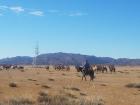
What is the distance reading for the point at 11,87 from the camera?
32.2m

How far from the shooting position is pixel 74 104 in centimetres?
1939

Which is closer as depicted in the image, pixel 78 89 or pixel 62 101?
pixel 62 101

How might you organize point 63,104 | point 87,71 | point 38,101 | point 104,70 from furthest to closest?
point 104,70, point 87,71, point 38,101, point 63,104

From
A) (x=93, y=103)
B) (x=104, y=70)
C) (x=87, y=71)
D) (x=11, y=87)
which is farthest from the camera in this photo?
(x=104, y=70)

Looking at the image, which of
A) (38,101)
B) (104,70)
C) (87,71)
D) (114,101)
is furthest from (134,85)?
(104,70)

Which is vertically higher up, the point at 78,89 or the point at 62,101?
the point at 78,89

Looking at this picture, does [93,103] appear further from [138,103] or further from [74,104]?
[138,103]

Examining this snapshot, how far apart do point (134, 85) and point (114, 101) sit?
41.5 feet

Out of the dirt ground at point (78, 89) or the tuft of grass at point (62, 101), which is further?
the dirt ground at point (78, 89)

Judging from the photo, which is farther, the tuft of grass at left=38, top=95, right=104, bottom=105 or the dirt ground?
the dirt ground

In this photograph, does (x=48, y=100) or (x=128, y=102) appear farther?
(x=128, y=102)

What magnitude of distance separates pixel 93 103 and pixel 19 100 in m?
3.59

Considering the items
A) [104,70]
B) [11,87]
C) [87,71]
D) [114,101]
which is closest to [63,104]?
[114,101]

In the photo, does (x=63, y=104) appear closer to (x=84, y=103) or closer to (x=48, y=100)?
(x=84, y=103)
